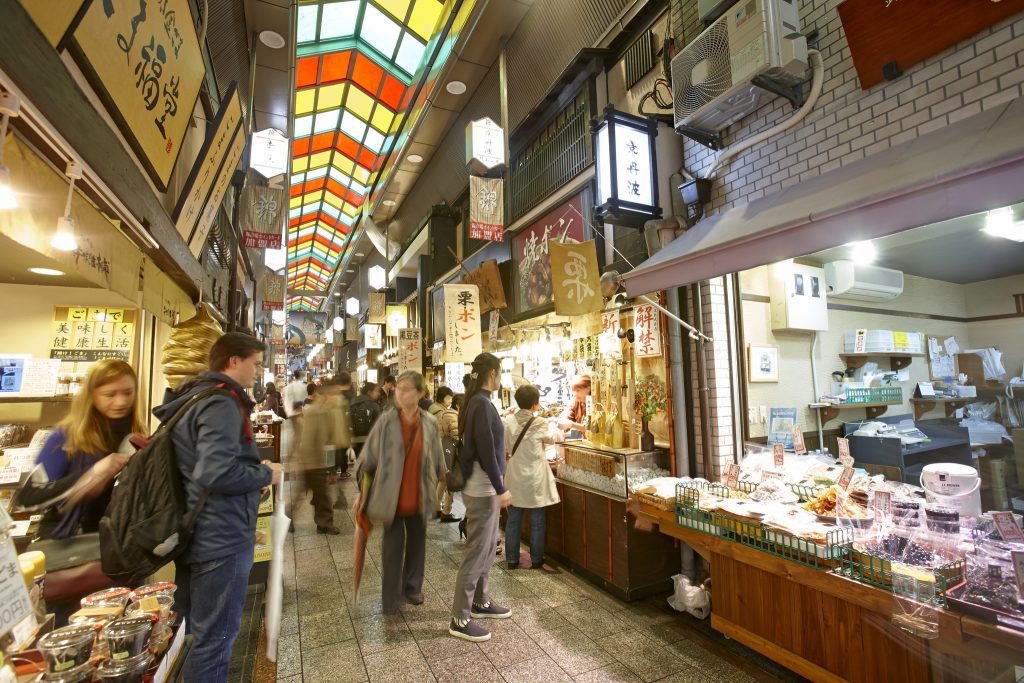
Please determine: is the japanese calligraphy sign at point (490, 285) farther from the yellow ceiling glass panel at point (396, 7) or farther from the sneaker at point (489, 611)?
the sneaker at point (489, 611)

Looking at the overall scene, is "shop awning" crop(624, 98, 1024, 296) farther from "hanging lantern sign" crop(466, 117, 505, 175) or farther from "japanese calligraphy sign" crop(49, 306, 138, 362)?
"japanese calligraphy sign" crop(49, 306, 138, 362)

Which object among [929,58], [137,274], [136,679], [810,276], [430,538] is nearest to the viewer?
[136,679]

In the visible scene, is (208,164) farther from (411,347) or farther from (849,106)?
A: (411,347)

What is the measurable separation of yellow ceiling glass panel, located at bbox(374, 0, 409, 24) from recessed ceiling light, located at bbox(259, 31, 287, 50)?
1980 mm

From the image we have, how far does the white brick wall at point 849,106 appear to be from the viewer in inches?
114

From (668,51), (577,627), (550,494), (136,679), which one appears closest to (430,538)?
(550,494)

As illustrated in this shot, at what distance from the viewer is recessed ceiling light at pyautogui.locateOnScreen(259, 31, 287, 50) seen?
7852 mm

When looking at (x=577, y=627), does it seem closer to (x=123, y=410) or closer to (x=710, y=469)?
(x=710, y=469)

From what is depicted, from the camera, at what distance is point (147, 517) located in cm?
235

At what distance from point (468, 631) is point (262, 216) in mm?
8171

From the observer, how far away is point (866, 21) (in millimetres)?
3301

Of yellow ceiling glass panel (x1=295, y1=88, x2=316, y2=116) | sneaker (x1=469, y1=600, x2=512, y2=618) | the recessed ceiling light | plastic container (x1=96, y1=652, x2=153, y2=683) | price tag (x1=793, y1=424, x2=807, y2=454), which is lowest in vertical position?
sneaker (x1=469, y1=600, x2=512, y2=618)

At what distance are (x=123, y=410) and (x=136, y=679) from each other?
2.09 meters

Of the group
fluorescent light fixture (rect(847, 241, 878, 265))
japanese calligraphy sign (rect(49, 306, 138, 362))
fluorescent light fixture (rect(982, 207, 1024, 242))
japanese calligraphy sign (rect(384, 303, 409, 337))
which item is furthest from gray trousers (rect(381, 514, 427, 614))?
japanese calligraphy sign (rect(384, 303, 409, 337))
